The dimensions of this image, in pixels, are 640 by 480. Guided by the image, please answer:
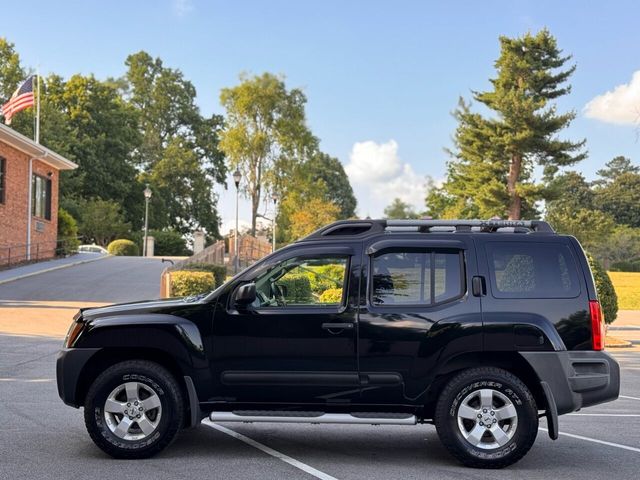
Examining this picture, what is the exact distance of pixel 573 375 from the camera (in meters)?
6.31

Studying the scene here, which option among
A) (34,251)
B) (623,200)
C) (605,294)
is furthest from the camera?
(623,200)

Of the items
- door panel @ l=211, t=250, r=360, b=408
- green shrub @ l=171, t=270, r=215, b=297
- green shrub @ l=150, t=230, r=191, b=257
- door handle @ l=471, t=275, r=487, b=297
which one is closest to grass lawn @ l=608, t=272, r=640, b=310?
green shrub @ l=171, t=270, r=215, b=297

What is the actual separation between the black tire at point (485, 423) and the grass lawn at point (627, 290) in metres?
29.3

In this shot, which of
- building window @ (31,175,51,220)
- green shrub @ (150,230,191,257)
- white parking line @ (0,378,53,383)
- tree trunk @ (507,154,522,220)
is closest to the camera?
white parking line @ (0,378,53,383)

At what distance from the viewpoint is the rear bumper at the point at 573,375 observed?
20.6 feet

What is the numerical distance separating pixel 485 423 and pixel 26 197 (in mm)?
32708

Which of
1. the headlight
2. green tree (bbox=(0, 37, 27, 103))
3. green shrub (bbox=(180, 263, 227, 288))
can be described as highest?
green tree (bbox=(0, 37, 27, 103))

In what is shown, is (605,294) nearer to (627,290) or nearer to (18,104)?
(627,290)

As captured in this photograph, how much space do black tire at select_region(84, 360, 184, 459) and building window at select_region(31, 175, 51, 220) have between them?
32.2 m

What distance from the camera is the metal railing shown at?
3300cm

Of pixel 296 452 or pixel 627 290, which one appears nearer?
pixel 296 452

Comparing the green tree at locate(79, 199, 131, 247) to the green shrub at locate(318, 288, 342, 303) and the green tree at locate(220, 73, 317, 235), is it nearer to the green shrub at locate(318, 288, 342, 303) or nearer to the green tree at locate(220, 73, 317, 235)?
the green tree at locate(220, 73, 317, 235)

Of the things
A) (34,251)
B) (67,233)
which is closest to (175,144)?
(67,233)

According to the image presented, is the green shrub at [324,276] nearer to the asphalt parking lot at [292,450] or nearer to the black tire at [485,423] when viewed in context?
the black tire at [485,423]
